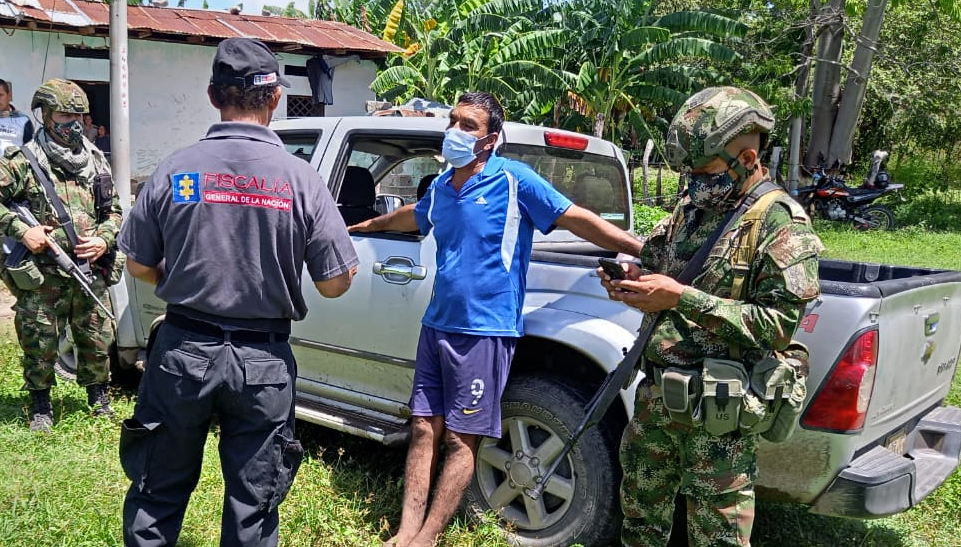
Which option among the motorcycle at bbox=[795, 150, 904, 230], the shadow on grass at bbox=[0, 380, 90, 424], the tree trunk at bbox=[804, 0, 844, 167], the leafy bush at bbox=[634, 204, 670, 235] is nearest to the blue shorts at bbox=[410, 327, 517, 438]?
the shadow on grass at bbox=[0, 380, 90, 424]

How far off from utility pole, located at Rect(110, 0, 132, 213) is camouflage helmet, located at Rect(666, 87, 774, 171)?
6902mm

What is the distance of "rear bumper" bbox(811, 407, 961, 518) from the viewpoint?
2.81 meters

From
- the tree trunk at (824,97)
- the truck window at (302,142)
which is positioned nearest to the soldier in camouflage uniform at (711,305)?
the truck window at (302,142)

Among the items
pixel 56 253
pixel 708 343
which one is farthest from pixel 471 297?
pixel 56 253

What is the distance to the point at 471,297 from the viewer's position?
322cm

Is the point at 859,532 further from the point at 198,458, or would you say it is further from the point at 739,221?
the point at 198,458

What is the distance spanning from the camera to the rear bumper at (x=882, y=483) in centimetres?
281

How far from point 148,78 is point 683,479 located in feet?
36.9

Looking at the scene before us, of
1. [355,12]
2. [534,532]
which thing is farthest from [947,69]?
[534,532]

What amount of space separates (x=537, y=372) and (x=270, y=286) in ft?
4.50

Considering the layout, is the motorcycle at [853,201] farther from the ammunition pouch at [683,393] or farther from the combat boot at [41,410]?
the combat boot at [41,410]

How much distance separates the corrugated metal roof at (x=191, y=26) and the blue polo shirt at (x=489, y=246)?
8.83m

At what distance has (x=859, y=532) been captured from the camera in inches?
150

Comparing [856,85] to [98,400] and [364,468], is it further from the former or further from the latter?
[98,400]
